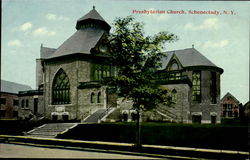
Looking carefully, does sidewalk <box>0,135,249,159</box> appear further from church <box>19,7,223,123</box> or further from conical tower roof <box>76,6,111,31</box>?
conical tower roof <box>76,6,111,31</box>

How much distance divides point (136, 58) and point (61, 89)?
23717mm

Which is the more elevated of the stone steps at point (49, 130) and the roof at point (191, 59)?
the roof at point (191, 59)

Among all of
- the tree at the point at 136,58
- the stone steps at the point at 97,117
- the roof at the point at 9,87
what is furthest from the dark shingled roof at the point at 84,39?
the roof at the point at 9,87

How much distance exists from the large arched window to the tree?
21.7 meters

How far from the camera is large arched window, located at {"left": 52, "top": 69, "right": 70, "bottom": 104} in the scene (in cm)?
3722

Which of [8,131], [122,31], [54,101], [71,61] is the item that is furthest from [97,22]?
[122,31]

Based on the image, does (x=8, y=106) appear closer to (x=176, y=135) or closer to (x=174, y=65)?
(x=174, y=65)

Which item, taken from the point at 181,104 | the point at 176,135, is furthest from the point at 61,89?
the point at 176,135

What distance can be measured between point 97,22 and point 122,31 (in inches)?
1010

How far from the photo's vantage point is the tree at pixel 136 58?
16281mm

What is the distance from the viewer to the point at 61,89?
124ft

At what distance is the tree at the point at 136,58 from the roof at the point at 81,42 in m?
20.2

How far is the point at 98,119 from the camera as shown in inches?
1119

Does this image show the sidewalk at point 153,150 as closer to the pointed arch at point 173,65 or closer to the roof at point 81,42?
the roof at point 81,42
